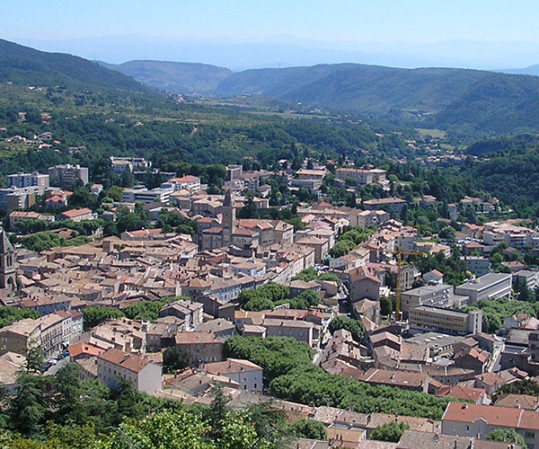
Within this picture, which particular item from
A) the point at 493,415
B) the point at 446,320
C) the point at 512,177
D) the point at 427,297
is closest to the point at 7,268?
the point at 427,297

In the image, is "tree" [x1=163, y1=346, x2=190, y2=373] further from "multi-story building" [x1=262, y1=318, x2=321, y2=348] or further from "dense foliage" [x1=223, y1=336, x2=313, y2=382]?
"multi-story building" [x1=262, y1=318, x2=321, y2=348]

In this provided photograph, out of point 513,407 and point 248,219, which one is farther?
point 248,219

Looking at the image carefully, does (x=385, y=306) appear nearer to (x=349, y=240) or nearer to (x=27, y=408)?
(x=349, y=240)

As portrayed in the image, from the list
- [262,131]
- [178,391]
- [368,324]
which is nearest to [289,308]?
[368,324]

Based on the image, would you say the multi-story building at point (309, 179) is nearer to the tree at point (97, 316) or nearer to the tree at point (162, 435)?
the tree at point (97, 316)

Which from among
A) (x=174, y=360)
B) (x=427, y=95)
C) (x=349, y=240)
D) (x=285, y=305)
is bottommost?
(x=174, y=360)

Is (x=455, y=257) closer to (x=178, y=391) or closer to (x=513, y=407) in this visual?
(x=513, y=407)
